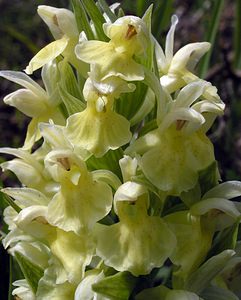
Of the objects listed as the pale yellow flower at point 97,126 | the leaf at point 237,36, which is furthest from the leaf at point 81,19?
the leaf at point 237,36

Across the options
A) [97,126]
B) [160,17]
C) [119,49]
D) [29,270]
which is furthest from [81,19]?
[160,17]

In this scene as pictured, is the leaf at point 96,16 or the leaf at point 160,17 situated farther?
the leaf at point 160,17

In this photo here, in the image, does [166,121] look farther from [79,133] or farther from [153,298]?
[153,298]

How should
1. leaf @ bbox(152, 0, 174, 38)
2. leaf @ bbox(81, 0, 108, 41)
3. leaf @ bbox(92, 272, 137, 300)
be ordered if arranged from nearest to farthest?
leaf @ bbox(92, 272, 137, 300)
leaf @ bbox(81, 0, 108, 41)
leaf @ bbox(152, 0, 174, 38)

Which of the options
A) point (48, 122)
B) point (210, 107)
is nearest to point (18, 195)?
point (48, 122)

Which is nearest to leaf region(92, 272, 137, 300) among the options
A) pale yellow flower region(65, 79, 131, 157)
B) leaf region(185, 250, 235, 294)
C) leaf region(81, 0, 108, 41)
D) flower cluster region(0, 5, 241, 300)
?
flower cluster region(0, 5, 241, 300)

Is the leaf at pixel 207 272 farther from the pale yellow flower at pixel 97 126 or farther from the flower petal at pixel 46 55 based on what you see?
the flower petal at pixel 46 55

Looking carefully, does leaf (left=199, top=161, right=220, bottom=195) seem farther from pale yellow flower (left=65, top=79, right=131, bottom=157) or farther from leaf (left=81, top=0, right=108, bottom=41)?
leaf (left=81, top=0, right=108, bottom=41)
